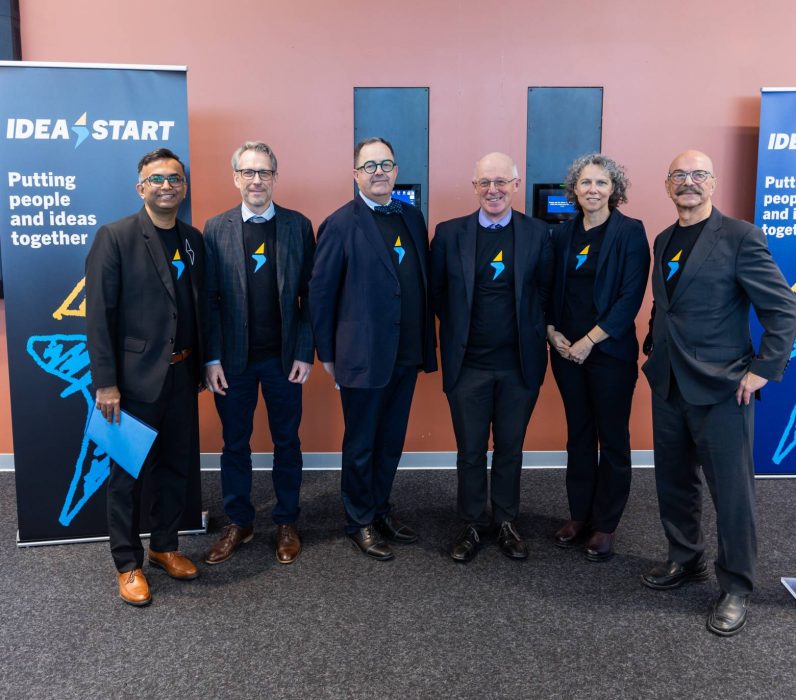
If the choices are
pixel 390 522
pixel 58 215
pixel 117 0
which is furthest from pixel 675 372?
pixel 117 0

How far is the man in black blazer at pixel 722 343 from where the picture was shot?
7.76 ft

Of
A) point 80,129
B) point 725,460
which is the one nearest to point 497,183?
point 725,460

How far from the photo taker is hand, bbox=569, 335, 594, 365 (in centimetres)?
283

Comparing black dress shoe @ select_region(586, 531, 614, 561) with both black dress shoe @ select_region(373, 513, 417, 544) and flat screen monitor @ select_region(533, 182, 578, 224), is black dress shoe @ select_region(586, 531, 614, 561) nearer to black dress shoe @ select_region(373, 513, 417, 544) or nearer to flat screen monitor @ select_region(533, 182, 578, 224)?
black dress shoe @ select_region(373, 513, 417, 544)

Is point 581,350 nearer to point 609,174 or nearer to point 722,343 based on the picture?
point 722,343

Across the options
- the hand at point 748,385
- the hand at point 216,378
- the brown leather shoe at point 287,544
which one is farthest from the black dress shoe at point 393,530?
the hand at point 748,385

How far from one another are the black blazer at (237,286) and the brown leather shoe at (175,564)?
0.86 meters

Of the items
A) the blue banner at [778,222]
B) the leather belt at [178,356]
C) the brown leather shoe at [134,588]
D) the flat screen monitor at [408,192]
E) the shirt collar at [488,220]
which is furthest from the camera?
the flat screen monitor at [408,192]

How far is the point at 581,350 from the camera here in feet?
9.34

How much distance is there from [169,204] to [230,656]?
176cm

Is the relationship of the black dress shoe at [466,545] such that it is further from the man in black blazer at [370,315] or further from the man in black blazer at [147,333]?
the man in black blazer at [147,333]

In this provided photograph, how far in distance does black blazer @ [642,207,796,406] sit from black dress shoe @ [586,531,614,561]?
2.92ft

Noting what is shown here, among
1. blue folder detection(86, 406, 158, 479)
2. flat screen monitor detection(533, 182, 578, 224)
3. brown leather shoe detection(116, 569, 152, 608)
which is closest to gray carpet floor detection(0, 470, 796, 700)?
brown leather shoe detection(116, 569, 152, 608)

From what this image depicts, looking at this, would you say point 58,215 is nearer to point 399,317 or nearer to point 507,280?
point 399,317
